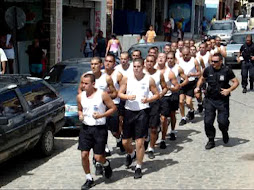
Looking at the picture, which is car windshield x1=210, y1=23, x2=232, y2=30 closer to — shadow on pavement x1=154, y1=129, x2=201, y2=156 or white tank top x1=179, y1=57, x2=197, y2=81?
white tank top x1=179, y1=57, x2=197, y2=81

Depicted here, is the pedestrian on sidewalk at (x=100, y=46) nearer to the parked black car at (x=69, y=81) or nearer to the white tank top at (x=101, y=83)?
the parked black car at (x=69, y=81)

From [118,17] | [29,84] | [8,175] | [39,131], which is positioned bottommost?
[8,175]

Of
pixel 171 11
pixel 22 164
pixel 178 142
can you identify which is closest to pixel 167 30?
pixel 171 11

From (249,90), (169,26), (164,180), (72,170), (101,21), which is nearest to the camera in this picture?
(164,180)

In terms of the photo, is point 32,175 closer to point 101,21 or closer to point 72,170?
point 72,170

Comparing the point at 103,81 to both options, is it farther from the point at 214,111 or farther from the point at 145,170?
the point at 214,111

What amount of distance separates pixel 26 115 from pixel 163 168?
2.42 meters

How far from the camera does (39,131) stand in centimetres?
903

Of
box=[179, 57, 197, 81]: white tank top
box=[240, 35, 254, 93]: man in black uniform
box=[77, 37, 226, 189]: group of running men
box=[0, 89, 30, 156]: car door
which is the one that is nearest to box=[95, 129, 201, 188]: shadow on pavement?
box=[77, 37, 226, 189]: group of running men

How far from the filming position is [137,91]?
8.29m

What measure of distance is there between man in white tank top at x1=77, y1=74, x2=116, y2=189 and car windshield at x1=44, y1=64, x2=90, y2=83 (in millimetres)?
5050

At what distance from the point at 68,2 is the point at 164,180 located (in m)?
16.4

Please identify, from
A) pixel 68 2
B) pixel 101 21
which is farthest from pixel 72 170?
pixel 101 21

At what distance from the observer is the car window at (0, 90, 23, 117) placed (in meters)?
8.10
